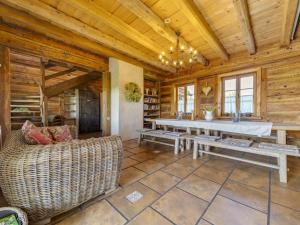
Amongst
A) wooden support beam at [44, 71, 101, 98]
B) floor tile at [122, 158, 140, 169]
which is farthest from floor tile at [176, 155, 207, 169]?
wooden support beam at [44, 71, 101, 98]

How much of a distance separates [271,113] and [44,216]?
4.90 m

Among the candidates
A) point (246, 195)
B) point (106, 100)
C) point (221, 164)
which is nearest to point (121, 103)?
point (106, 100)

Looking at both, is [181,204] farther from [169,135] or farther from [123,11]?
[123,11]

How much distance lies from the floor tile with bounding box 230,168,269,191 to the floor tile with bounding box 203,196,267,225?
22.5 inches

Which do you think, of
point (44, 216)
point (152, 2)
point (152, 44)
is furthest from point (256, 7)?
point (44, 216)

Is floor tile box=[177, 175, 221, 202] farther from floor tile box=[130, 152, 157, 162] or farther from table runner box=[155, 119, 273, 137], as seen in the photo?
table runner box=[155, 119, 273, 137]

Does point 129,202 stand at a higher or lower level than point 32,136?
lower

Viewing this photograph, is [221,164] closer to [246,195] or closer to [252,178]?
[252,178]

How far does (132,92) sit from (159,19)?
230cm

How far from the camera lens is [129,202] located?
145 cm

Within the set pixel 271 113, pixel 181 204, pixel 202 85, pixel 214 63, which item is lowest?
pixel 181 204

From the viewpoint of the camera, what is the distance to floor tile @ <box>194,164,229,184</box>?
Answer: 1.90 meters

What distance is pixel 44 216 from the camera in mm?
1170

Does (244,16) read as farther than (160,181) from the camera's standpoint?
Yes
